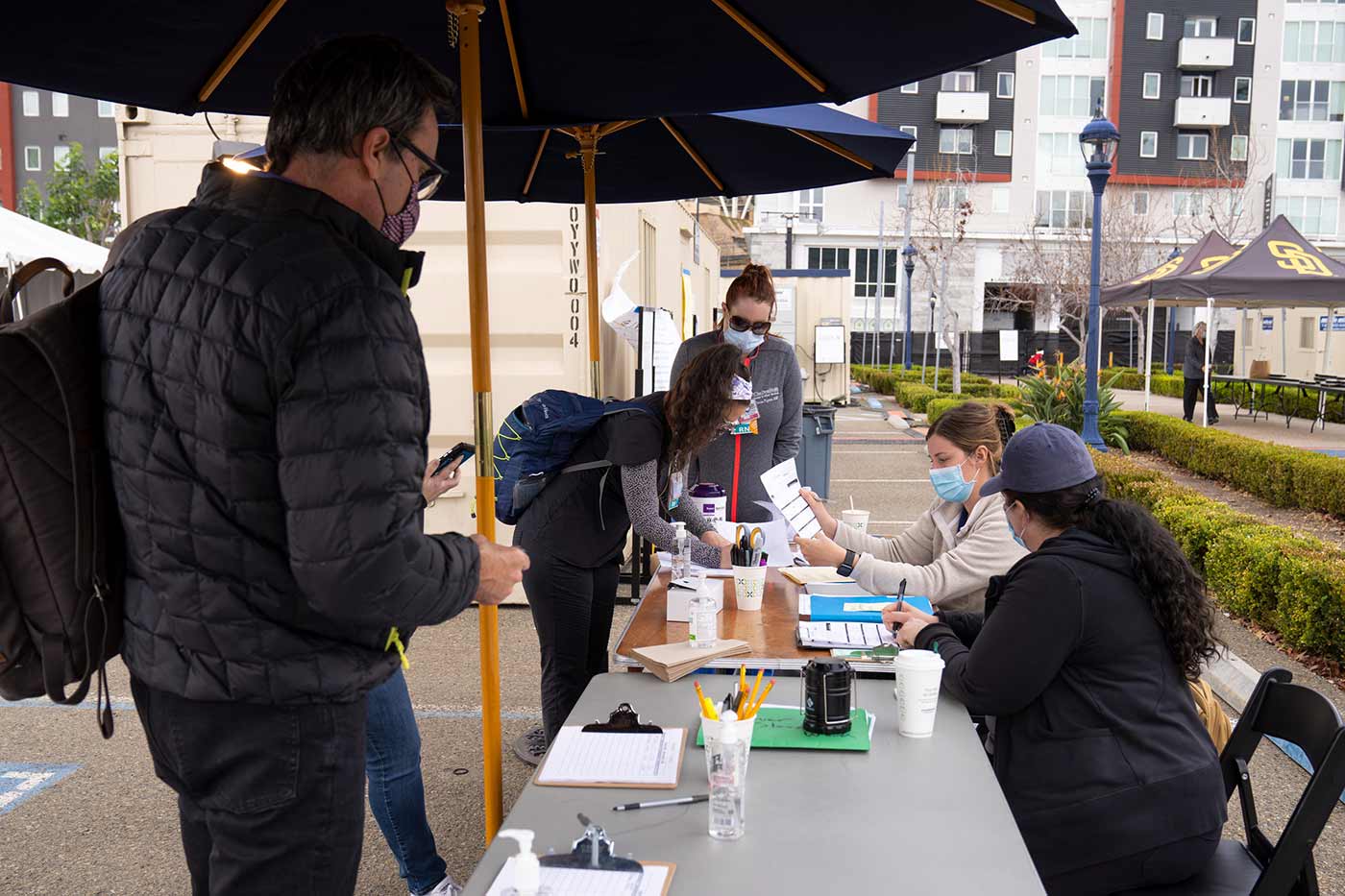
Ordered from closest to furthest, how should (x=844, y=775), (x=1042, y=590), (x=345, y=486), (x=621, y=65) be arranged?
1. (x=345, y=486)
2. (x=844, y=775)
3. (x=1042, y=590)
4. (x=621, y=65)

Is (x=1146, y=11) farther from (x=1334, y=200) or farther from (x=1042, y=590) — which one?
(x=1042, y=590)

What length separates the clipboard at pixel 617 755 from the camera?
2.22 meters

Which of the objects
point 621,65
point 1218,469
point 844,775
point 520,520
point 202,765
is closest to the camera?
point 202,765

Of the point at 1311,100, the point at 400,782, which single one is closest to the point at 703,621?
the point at 400,782

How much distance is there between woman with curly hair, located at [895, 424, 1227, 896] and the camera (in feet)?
7.90

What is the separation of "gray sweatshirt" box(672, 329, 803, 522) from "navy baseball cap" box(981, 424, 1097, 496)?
2523mm

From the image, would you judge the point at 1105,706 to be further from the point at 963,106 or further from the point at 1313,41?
the point at 1313,41

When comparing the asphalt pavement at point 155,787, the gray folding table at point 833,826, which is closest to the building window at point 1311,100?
the asphalt pavement at point 155,787

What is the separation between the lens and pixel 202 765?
173 cm

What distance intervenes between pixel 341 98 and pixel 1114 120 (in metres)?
51.3

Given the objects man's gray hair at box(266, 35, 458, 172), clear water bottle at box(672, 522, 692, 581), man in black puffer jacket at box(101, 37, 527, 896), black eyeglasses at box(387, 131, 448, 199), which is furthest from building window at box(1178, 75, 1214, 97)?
man in black puffer jacket at box(101, 37, 527, 896)

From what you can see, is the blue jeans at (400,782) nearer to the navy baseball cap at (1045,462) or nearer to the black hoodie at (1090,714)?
the black hoodie at (1090,714)

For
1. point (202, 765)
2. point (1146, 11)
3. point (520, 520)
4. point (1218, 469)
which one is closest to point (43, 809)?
point (520, 520)

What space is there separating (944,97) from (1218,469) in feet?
123
